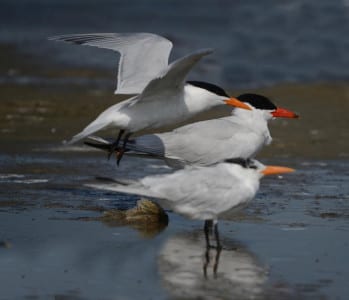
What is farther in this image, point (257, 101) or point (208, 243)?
point (257, 101)

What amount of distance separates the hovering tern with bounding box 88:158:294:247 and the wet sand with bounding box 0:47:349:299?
252mm

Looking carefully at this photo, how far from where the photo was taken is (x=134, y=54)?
7500mm

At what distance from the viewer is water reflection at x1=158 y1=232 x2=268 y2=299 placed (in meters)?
5.05

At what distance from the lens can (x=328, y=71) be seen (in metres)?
14.7

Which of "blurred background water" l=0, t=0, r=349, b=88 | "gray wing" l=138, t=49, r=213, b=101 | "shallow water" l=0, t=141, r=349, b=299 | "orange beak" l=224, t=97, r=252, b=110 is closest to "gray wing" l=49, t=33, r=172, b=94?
"gray wing" l=138, t=49, r=213, b=101


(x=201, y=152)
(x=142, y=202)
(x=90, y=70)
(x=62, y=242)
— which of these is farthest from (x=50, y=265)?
(x=90, y=70)

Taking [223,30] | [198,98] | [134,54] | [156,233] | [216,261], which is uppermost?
[134,54]

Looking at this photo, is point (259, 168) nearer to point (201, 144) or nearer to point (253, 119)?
point (201, 144)

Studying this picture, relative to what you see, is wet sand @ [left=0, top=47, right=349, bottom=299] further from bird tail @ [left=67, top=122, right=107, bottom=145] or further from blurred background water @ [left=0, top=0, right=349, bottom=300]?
bird tail @ [left=67, top=122, right=107, bottom=145]

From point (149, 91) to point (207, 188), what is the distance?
1.33m

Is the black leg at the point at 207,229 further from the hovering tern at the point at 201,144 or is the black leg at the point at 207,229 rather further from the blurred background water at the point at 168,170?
the hovering tern at the point at 201,144

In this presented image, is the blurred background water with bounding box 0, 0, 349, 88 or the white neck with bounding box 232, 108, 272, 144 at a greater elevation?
the white neck with bounding box 232, 108, 272, 144

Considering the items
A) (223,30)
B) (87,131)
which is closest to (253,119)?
(87,131)

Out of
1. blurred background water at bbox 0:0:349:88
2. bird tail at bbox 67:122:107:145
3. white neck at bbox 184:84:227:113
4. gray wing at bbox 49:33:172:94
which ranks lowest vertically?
blurred background water at bbox 0:0:349:88
